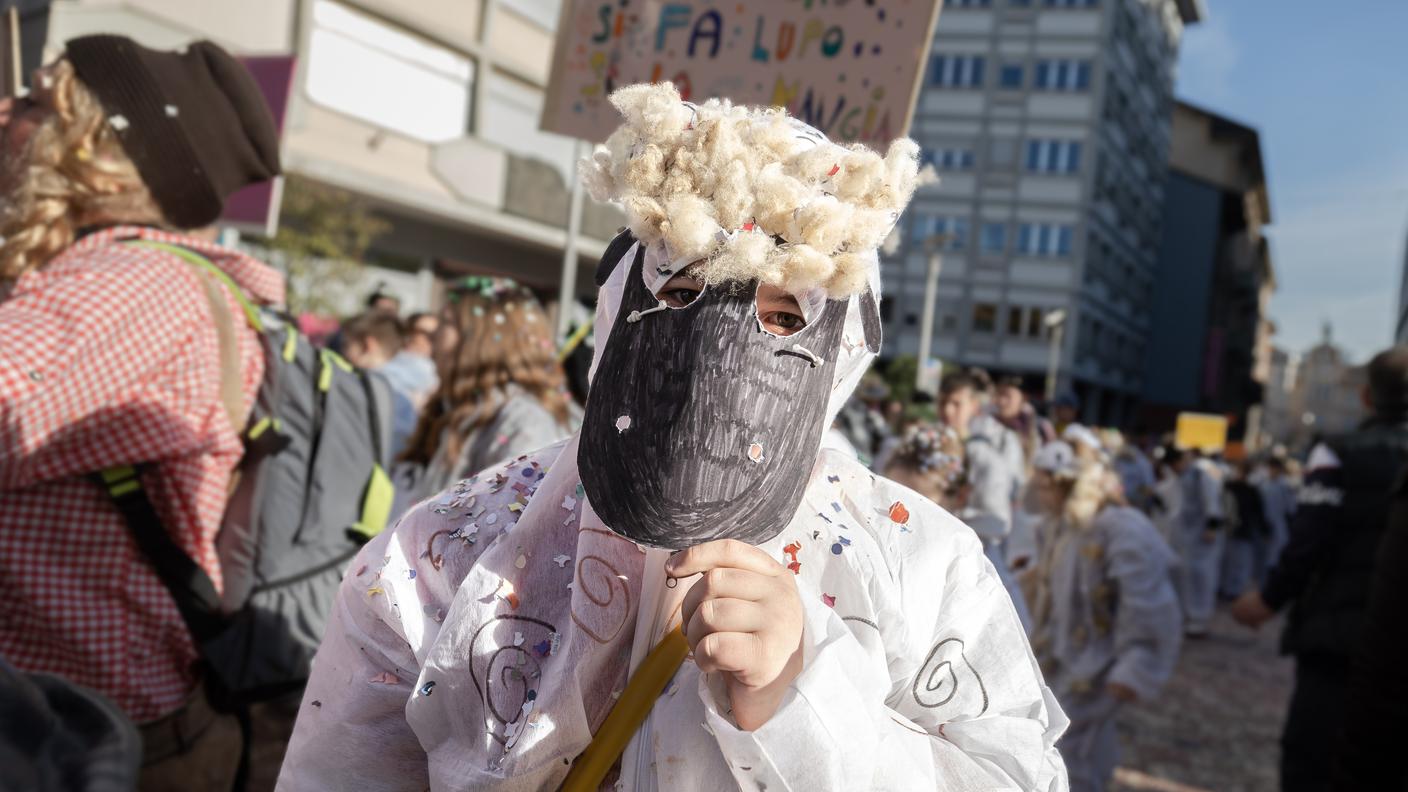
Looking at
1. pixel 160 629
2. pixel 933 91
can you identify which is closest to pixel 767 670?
pixel 160 629

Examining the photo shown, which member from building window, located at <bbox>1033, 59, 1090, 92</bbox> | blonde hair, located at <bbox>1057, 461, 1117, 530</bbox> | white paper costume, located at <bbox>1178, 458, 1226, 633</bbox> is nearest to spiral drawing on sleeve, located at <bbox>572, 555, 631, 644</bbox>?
blonde hair, located at <bbox>1057, 461, 1117, 530</bbox>

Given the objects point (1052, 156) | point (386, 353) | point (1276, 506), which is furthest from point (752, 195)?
point (1052, 156)

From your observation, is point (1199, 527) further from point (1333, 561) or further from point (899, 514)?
point (899, 514)

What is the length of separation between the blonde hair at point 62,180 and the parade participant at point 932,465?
2.76 metres

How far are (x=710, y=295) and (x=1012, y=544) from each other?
16.5 feet

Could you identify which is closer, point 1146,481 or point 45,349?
point 45,349

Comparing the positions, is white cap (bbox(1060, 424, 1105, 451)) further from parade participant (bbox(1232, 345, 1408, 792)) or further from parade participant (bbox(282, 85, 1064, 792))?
parade participant (bbox(282, 85, 1064, 792))

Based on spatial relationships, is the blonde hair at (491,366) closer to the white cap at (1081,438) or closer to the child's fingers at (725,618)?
the child's fingers at (725,618)

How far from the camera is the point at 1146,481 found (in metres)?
11.8

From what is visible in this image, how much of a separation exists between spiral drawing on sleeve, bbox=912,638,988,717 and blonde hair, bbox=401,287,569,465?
2647 mm

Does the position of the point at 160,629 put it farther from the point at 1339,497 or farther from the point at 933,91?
the point at 933,91

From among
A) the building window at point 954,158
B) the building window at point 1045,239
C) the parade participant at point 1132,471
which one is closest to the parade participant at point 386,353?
the parade participant at point 1132,471

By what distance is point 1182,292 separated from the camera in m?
54.2

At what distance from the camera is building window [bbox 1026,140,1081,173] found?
39.6 meters
